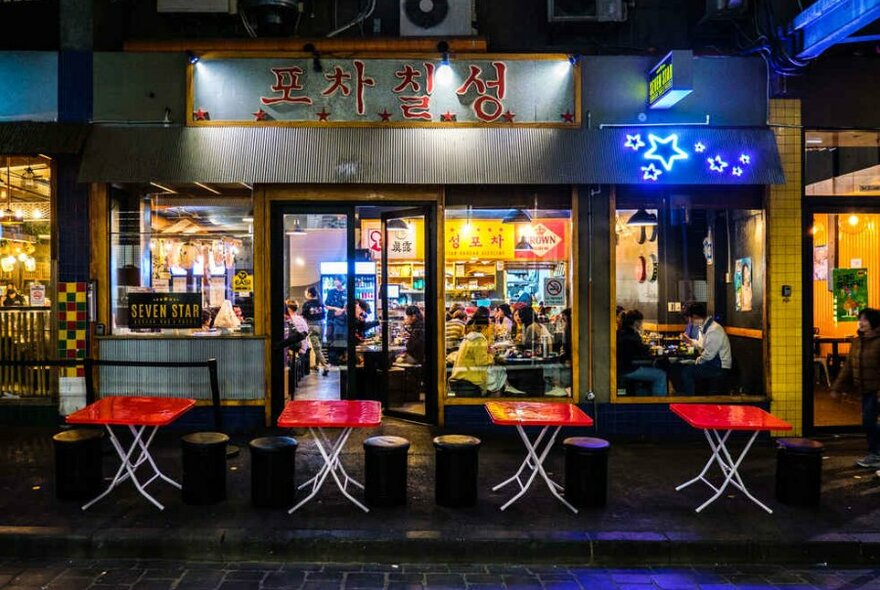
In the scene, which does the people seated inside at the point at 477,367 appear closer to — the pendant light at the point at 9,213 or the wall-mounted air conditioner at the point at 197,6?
the wall-mounted air conditioner at the point at 197,6

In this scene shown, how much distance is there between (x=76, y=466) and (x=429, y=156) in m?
5.06

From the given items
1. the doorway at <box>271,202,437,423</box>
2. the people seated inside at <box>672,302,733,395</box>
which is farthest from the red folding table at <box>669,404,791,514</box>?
the doorway at <box>271,202,437,423</box>

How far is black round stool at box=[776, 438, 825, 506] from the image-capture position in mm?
5957

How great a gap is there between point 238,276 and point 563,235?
4.27 m

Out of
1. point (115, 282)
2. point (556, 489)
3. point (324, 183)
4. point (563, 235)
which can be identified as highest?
point (324, 183)

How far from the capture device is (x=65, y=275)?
8492 millimetres

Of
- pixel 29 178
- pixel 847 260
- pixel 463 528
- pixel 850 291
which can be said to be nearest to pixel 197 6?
pixel 29 178

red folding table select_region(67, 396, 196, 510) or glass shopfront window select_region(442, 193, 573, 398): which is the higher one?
glass shopfront window select_region(442, 193, 573, 398)

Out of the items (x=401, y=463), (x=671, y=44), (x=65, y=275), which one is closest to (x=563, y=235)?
(x=671, y=44)

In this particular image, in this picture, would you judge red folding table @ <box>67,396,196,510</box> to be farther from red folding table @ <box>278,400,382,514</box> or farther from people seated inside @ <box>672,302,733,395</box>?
people seated inside @ <box>672,302,733,395</box>

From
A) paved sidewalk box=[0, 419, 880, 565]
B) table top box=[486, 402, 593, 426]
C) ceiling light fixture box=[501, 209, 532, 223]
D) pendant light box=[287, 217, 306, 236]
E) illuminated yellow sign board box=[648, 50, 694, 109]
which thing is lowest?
paved sidewalk box=[0, 419, 880, 565]

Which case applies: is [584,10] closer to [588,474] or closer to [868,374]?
[868,374]

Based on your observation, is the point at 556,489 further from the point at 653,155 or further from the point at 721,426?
the point at 653,155

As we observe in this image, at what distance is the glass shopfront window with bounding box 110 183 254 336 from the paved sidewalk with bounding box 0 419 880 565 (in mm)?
2506
